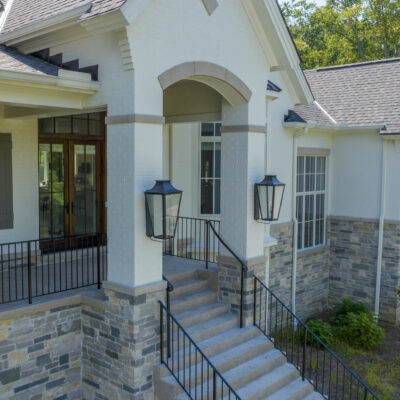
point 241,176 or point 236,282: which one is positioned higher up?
point 241,176

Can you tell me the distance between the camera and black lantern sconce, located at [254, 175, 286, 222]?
7.52 meters

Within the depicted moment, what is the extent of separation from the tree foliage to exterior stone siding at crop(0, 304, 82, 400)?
73.0ft

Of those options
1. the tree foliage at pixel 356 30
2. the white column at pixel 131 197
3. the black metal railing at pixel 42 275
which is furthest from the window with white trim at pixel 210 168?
the tree foliage at pixel 356 30

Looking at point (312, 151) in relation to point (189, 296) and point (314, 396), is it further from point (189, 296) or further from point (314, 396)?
point (314, 396)

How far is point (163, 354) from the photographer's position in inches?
257

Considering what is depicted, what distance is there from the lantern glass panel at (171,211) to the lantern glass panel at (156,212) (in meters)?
0.07

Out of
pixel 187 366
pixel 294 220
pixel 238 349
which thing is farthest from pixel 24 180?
pixel 294 220

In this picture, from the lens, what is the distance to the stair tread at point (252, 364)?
6.76 metres

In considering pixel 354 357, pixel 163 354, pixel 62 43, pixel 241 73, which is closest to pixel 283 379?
pixel 163 354

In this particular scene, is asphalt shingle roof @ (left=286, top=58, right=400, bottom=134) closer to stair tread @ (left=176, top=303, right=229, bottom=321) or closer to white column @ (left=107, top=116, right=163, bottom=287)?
stair tread @ (left=176, top=303, right=229, bottom=321)

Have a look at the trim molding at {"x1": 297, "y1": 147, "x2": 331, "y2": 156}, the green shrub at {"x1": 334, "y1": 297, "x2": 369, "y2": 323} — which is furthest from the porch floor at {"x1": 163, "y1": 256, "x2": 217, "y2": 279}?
the green shrub at {"x1": 334, "y1": 297, "x2": 369, "y2": 323}

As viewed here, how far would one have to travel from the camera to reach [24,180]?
28.5ft

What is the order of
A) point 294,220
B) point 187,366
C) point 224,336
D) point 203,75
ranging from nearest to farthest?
point 187,366, point 203,75, point 224,336, point 294,220

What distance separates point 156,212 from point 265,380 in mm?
3004
